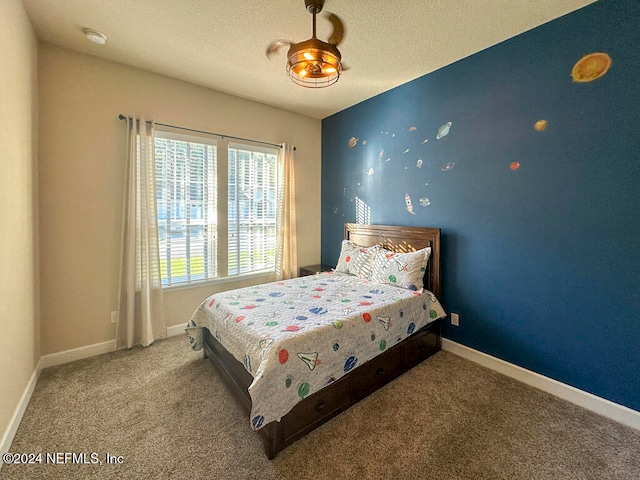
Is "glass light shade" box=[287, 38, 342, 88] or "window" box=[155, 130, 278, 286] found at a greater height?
"glass light shade" box=[287, 38, 342, 88]

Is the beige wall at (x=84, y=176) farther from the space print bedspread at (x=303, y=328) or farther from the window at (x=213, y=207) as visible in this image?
the space print bedspread at (x=303, y=328)

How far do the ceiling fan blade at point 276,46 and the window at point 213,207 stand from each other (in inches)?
47.5

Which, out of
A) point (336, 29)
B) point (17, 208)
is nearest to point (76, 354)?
point (17, 208)

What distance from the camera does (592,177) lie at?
1897mm

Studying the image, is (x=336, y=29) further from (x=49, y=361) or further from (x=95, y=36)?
(x=49, y=361)

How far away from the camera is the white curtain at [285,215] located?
12.2ft

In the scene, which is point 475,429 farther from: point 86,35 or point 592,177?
point 86,35

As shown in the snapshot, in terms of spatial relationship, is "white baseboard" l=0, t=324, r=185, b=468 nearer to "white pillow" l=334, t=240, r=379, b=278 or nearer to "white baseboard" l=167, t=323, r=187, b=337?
"white baseboard" l=167, t=323, r=187, b=337

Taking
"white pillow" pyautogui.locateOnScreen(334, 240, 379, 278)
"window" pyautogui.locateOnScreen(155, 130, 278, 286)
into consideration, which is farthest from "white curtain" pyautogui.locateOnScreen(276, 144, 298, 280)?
"white pillow" pyautogui.locateOnScreen(334, 240, 379, 278)

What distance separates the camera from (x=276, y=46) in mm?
2330

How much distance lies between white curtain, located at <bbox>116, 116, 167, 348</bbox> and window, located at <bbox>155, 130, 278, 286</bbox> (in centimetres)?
14

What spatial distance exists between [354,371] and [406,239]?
62.4 inches

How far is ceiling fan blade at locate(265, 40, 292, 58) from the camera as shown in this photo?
89.7 inches

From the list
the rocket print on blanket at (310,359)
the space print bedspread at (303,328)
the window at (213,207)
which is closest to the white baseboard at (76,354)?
the window at (213,207)
